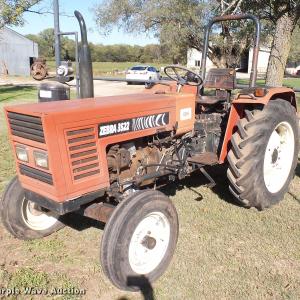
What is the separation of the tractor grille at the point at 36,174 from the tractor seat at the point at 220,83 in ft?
6.86

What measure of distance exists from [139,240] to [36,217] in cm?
117

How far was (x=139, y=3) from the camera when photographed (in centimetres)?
1933

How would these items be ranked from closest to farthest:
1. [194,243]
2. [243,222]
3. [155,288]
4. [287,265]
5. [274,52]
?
[155,288]
[287,265]
[194,243]
[243,222]
[274,52]

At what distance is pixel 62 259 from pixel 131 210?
93 centimetres

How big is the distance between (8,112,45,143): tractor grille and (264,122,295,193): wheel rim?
249 centimetres

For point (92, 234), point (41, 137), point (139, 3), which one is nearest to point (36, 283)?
point (92, 234)

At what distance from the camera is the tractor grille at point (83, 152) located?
113 inches

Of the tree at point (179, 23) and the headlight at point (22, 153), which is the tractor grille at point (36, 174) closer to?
the headlight at point (22, 153)

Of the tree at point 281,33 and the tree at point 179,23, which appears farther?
the tree at point 179,23

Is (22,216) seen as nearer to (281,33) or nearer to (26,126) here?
(26,126)

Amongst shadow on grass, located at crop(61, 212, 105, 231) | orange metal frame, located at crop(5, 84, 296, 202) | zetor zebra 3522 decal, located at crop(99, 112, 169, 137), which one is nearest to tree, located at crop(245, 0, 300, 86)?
orange metal frame, located at crop(5, 84, 296, 202)

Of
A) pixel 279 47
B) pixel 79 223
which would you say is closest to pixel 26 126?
pixel 79 223

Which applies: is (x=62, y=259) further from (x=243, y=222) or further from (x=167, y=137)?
(x=243, y=222)

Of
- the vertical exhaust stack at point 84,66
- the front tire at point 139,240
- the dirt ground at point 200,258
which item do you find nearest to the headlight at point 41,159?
the front tire at point 139,240
